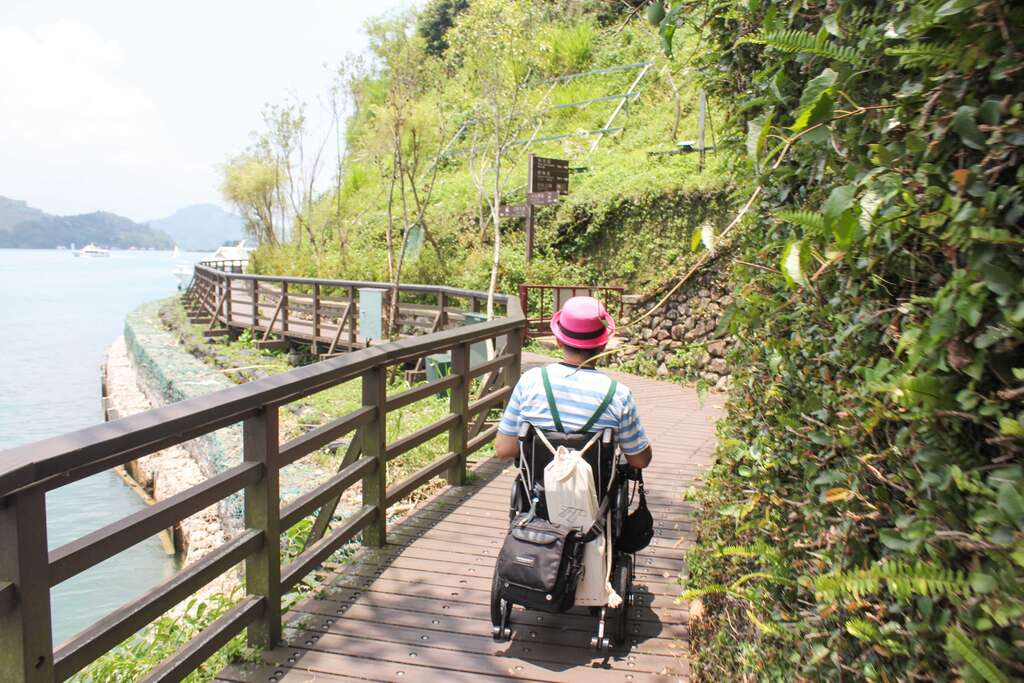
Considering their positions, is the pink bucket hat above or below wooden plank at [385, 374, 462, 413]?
above

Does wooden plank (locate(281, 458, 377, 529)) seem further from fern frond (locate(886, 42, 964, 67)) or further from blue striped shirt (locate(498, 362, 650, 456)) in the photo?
fern frond (locate(886, 42, 964, 67))

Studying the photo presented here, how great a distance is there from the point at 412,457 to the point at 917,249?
18.4ft

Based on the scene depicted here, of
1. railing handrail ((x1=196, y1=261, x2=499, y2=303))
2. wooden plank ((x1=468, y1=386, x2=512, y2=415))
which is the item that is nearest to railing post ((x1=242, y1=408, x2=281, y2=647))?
wooden plank ((x1=468, y1=386, x2=512, y2=415))

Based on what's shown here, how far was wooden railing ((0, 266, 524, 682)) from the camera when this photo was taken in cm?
209

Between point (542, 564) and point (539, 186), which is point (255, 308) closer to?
point (539, 186)

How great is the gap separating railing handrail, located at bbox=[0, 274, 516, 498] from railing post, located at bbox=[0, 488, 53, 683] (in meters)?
0.07

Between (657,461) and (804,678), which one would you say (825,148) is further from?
(657,461)

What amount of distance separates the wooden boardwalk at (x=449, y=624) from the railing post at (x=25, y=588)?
1059mm

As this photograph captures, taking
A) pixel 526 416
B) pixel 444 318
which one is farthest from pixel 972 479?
pixel 444 318

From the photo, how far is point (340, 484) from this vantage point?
3973 millimetres

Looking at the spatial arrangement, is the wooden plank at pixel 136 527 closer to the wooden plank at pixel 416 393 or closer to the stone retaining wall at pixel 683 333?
the wooden plank at pixel 416 393

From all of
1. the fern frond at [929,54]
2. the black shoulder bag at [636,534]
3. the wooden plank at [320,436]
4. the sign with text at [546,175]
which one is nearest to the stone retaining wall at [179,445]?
the wooden plank at [320,436]

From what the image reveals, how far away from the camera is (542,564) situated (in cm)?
296

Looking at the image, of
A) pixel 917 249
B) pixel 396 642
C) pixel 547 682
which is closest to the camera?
pixel 917 249
